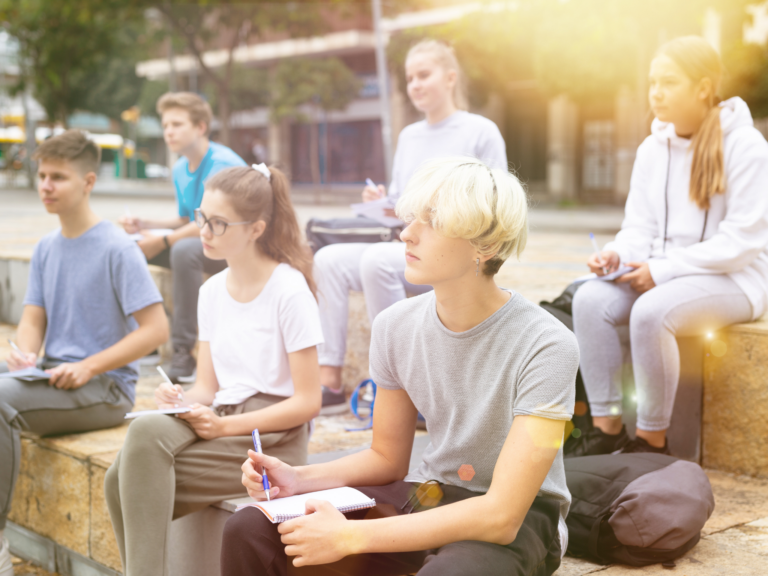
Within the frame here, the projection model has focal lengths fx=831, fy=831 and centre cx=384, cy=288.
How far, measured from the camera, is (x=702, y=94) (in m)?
3.38

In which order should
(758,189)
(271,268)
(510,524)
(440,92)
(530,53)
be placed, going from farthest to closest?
(530,53)
(440,92)
(758,189)
(271,268)
(510,524)

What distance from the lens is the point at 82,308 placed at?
141 inches

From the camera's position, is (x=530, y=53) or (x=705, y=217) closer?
(x=705, y=217)

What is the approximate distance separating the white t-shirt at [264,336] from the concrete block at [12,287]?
4.16 meters

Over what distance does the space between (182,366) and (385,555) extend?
3.17 meters

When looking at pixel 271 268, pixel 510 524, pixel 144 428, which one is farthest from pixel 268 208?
pixel 510 524

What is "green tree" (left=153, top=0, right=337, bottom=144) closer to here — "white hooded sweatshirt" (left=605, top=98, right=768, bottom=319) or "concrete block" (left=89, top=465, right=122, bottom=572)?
"white hooded sweatshirt" (left=605, top=98, right=768, bottom=319)

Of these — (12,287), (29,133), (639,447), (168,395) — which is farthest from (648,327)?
(29,133)

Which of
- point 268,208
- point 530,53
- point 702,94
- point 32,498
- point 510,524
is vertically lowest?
point 32,498

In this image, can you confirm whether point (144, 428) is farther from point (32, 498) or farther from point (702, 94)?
point (702, 94)

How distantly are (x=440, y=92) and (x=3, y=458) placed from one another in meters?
2.76

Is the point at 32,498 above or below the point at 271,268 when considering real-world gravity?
below

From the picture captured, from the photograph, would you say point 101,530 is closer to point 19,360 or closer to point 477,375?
point 19,360

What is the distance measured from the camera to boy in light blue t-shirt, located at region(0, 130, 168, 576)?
3.44 m
